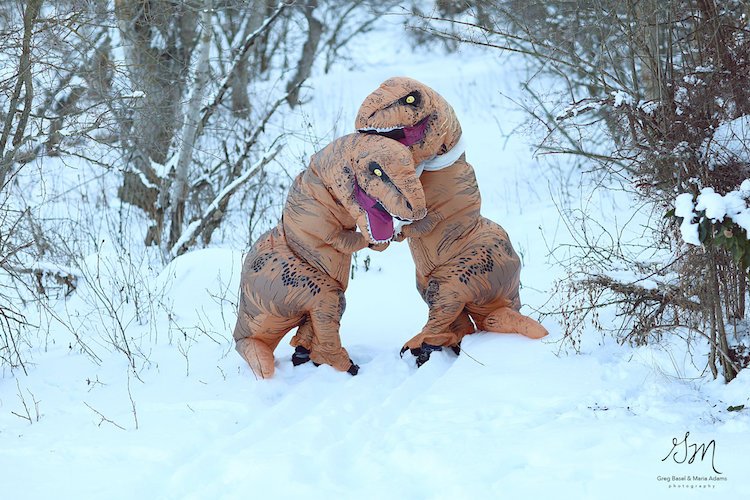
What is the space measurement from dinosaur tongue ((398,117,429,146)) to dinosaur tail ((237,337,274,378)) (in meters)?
1.28

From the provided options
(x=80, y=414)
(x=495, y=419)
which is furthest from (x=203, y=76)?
(x=495, y=419)

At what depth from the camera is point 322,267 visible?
3.31 m

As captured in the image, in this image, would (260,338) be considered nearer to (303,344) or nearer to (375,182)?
(303,344)

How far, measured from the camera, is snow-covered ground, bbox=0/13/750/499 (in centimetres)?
222

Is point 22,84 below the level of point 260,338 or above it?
above

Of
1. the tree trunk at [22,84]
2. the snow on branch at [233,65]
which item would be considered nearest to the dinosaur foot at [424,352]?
the tree trunk at [22,84]

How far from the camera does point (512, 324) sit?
136 inches

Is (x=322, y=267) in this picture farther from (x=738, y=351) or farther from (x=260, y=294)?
(x=738, y=351)

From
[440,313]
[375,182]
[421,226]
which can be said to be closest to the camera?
[375,182]

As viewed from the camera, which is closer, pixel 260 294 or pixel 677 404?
pixel 677 404

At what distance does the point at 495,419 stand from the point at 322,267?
1.15 meters

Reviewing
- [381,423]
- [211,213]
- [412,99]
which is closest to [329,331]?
[381,423]

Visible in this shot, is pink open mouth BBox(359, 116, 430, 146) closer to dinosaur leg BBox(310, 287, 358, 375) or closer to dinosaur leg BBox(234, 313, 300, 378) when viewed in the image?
dinosaur leg BBox(310, 287, 358, 375)
